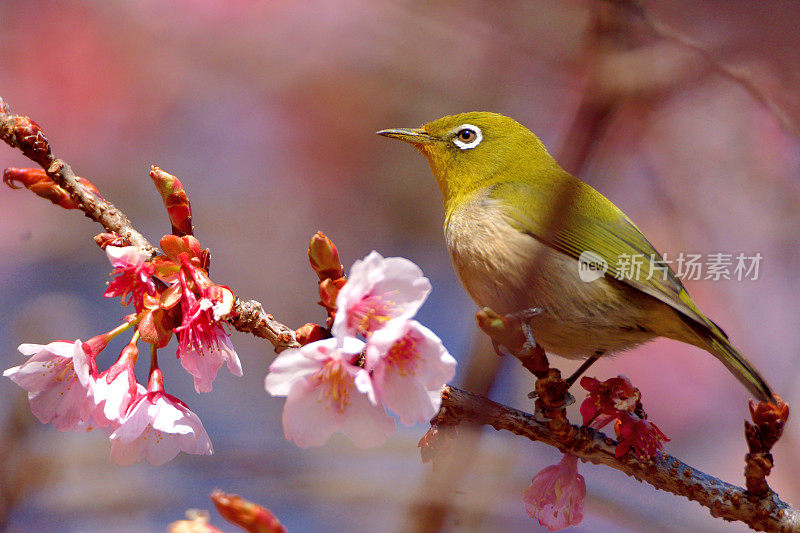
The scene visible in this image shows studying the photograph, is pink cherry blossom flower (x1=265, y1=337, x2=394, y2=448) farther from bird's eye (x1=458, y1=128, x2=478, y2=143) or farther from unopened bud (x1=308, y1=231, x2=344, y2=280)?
bird's eye (x1=458, y1=128, x2=478, y2=143)

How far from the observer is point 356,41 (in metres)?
4.17

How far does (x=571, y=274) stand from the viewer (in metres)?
2.33

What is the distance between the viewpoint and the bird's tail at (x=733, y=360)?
2.02 meters

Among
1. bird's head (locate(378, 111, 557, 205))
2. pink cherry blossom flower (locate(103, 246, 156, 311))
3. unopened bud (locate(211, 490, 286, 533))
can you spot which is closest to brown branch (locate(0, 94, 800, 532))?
pink cherry blossom flower (locate(103, 246, 156, 311))

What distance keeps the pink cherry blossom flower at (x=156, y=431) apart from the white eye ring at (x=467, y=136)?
176 centimetres

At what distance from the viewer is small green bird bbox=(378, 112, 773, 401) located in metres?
2.21

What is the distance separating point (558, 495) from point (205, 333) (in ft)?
3.05

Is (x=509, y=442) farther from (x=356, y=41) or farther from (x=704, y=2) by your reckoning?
(x=356, y=41)

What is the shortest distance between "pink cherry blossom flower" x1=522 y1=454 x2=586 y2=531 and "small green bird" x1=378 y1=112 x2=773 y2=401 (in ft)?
1.51

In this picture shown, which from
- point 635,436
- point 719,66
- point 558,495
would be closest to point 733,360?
point 635,436

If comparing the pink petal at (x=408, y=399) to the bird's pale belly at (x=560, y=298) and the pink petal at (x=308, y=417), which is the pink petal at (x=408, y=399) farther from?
the bird's pale belly at (x=560, y=298)

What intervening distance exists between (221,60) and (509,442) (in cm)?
338

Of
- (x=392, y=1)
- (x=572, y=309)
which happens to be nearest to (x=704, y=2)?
(x=392, y=1)

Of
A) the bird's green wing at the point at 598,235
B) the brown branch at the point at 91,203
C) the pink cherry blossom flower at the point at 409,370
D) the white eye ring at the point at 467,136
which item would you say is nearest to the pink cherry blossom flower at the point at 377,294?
the pink cherry blossom flower at the point at 409,370
